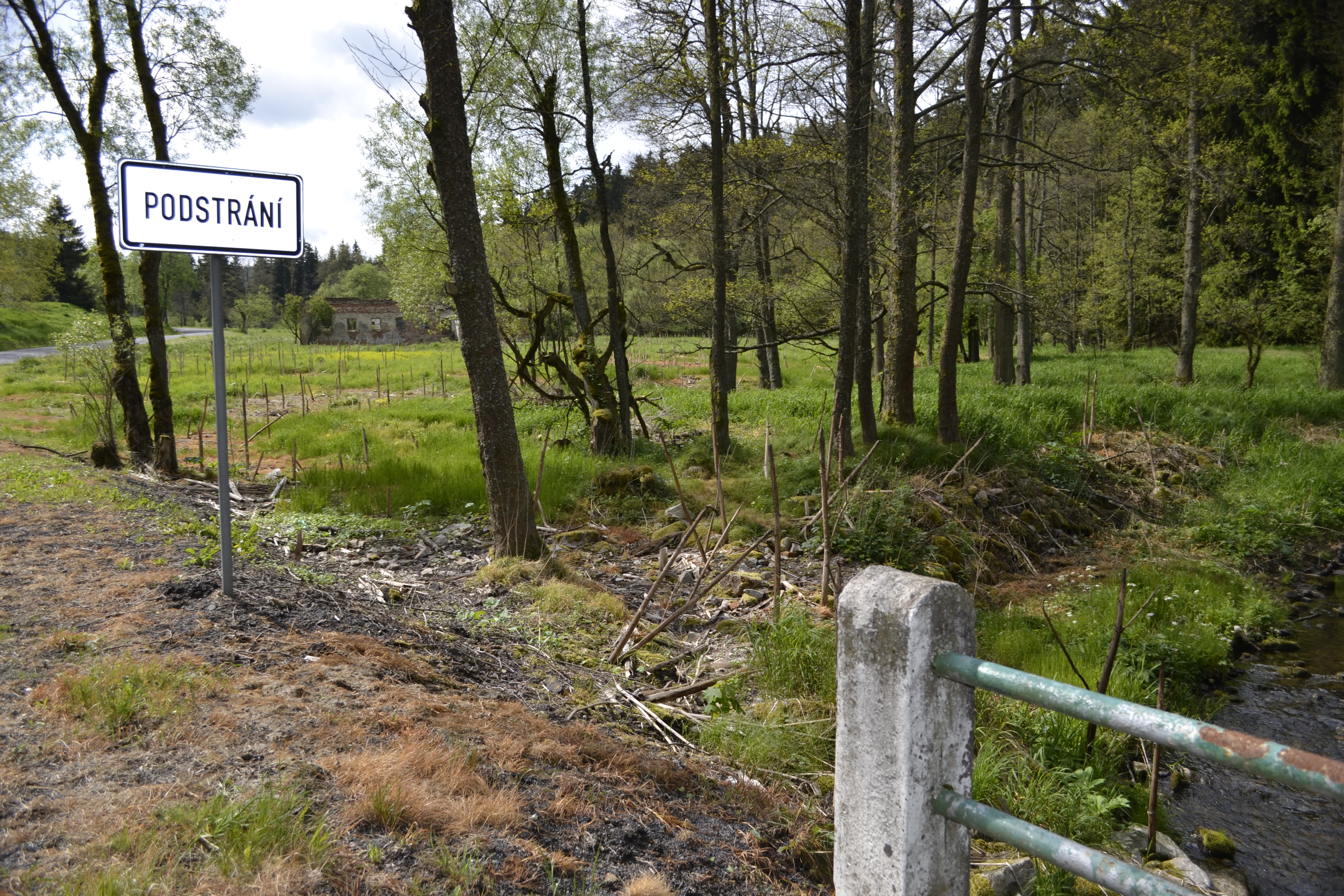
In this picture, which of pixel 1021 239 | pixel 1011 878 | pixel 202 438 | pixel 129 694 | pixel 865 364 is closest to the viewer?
pixel 129 694

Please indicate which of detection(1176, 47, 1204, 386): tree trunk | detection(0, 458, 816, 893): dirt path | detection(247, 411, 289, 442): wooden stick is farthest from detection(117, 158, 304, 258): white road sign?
detection(1176, 47, 1204, 386): tree trunk

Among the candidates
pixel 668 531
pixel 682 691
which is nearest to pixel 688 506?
pixel 668 531

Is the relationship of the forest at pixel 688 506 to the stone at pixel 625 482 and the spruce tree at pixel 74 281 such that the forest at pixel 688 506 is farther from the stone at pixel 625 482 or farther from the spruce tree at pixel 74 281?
the spruce tree at pixel 74 281

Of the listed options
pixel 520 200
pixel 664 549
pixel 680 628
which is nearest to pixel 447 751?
pixel 680 628

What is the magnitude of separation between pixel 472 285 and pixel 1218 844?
678cm

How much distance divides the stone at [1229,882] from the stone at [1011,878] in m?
1.23

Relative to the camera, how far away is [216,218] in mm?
4418

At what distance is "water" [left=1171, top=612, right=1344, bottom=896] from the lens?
4582 mm

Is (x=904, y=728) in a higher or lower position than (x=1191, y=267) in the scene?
lower

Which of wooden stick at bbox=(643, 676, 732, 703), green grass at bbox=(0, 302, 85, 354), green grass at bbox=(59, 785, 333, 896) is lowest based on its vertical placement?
wooden stick at bbox=(643, 676, 732, 703)

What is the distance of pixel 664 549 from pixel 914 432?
5.91 m

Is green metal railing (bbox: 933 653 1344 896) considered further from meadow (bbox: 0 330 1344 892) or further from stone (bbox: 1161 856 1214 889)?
stone (bbox: 1161 856 1214 889)

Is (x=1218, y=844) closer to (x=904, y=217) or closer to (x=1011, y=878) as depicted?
(x=1011, y=878)

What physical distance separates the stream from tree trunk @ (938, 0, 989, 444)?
16.8 ft
